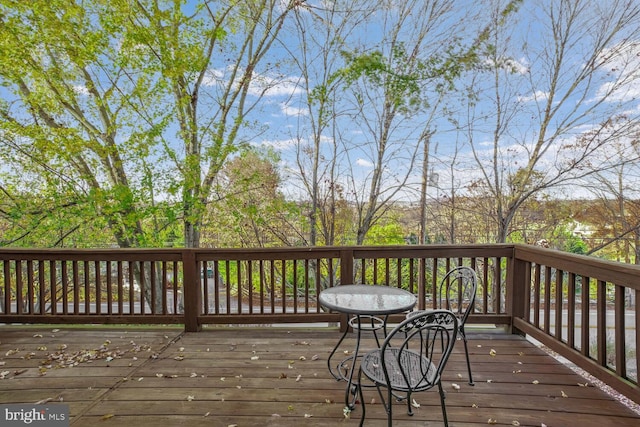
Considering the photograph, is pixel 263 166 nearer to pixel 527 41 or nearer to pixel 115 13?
pixel 115 13

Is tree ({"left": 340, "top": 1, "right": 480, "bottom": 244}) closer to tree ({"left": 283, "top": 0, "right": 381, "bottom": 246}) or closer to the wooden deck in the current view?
tree ({"left": 283, "top": 0, "right": 381, "bottom": 246})

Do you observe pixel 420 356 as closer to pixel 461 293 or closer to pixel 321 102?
pixel 461 293

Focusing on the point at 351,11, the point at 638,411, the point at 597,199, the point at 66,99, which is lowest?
the point at 638,411

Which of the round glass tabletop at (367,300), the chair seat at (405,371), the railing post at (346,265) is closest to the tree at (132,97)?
the railing post at (346,265)

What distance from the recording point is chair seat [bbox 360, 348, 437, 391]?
4.67 feet

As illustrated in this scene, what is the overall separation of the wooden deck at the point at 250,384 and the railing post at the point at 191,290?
18 centimetres

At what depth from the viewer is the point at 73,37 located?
4.83 metres

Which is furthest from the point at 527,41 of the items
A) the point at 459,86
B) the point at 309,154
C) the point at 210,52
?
the point at 210,52

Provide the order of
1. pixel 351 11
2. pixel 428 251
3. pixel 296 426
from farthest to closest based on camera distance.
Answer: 1. pixel 351 11
2. pixel 428 251
3. pixel 296 426

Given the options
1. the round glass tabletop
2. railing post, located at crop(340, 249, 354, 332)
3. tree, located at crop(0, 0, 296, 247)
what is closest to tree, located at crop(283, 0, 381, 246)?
tree, located at crop(0, 0, 296, 247)

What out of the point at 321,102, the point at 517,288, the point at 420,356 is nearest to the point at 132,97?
the point at 321,102

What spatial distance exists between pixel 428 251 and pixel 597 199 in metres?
5.32

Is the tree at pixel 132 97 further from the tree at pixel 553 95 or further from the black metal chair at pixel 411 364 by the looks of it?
the black metal chair at pixel 411 364

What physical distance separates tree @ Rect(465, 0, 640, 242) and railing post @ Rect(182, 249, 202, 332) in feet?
18.8
